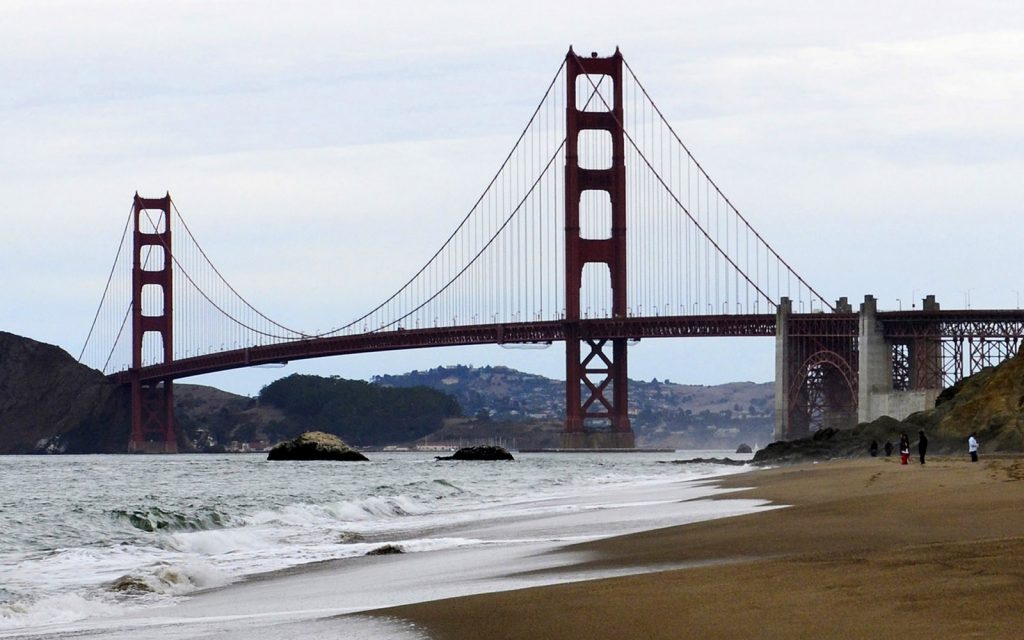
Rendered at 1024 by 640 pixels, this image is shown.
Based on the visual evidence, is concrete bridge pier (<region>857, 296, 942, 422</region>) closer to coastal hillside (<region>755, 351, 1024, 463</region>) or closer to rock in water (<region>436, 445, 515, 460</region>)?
rock in water (<region>436, 445, 515, 460</region>)

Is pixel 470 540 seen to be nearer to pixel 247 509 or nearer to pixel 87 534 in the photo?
pixel 87 534

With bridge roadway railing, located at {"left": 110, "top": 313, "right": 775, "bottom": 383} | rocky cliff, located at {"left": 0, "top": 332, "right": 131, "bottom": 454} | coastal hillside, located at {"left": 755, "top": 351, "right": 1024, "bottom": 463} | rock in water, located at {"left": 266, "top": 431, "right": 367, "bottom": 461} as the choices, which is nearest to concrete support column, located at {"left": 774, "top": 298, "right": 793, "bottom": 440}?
bridge roadway railing, located at {"left": 110, "top": 313, "right": 775, "bottom": 383}

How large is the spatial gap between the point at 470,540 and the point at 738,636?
10014mm

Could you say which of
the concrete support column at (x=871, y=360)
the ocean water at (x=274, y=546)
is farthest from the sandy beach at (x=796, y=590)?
the concrete support column at (x=871, y=360)

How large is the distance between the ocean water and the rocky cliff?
3030 inches

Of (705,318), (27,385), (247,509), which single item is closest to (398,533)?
(247,509)

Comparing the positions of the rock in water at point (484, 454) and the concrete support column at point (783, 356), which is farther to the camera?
the concrete support column at point (783, 356)

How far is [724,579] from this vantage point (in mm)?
9375

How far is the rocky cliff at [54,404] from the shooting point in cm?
11138

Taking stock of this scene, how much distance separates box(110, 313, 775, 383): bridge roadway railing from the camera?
3150 inches

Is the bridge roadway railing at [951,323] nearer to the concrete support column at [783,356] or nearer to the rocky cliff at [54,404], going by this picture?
the concrete support column at [783,356]

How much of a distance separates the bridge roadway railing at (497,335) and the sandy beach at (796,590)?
66132mm

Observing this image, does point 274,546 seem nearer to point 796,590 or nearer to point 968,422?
point 796,590

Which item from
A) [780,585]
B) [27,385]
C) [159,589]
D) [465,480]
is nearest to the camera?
[780,585]
